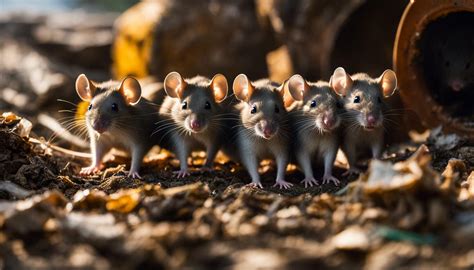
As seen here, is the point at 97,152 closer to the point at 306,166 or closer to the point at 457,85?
the point at 306,166

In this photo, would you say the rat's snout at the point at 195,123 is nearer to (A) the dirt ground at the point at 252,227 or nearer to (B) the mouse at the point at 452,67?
(A) the dirt ground at the point at 252,227

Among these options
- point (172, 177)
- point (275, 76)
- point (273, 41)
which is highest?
point (273, 41)

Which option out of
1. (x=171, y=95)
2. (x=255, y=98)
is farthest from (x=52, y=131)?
(x=255, y=98)

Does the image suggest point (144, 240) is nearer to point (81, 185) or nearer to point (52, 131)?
point (81, 185)

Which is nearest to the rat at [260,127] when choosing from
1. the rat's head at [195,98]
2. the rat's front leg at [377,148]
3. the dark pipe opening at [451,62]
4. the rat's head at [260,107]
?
the rat's head at [260,107]

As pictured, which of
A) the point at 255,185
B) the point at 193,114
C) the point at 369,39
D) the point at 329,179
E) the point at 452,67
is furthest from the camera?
the point at 369,39

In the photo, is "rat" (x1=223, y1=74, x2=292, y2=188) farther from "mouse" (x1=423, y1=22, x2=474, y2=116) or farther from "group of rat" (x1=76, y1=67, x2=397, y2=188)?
"mouse" (x1=423, y1=22, x2=474, y2=116)

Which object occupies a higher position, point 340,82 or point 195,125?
point 340,82

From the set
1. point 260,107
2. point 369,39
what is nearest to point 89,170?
point 260,107
